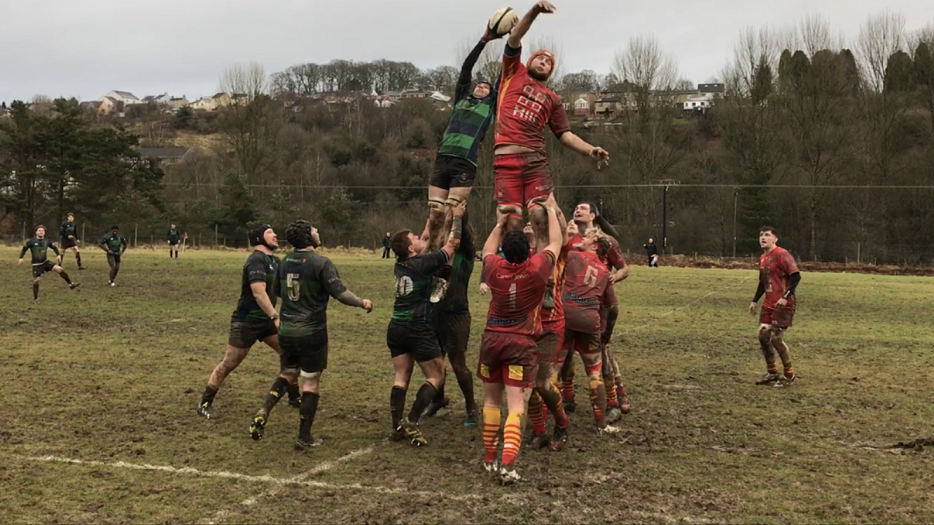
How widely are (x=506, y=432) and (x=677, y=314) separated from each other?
46.9ft

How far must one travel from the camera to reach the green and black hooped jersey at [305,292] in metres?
7.32

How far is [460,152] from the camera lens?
7977 millimetres

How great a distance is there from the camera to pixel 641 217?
62.2 meters

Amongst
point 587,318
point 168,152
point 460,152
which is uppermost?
point 168,152

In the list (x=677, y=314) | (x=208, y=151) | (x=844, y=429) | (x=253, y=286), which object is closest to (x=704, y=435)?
(x=844, y=429)

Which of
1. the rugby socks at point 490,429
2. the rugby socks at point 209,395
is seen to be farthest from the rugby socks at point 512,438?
the rugby socks at point 209,395

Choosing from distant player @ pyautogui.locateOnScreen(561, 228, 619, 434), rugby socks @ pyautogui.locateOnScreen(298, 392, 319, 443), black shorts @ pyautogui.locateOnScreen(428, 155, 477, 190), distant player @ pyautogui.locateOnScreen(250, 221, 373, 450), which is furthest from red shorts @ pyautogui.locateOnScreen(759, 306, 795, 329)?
rugby socks @ pyautogui.locateOnScreen(298, 392, 319, 443)

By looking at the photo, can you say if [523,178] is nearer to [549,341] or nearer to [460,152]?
[460,152]

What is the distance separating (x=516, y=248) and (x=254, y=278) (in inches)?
135

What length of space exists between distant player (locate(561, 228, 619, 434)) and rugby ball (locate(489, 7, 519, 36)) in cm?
249

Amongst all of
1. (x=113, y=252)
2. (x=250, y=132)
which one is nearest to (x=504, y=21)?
(x=113, y=252)

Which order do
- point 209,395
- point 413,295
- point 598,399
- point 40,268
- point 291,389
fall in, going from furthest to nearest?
point 40,268
point 291,389
point 209,395
point 598,399
point 413,295

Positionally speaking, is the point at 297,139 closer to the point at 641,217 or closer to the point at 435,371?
the point at 641,217

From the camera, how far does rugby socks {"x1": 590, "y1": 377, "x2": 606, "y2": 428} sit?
7.80 meters
